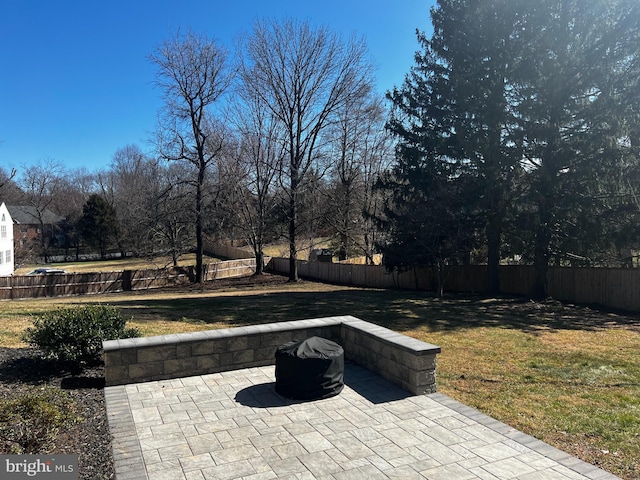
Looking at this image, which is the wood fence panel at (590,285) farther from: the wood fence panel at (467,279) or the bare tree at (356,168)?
Answer: the bare tree at (356,168)

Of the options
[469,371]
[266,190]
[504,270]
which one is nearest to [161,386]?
[469,371]

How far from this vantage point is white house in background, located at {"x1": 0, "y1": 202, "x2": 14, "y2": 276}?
4047 cm

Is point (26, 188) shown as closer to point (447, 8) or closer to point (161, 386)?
point (447, 8)

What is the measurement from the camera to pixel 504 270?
1961 centimetres

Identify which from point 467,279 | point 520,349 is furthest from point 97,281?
point 520,349

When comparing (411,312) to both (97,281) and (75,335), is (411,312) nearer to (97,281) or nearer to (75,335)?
(75,335)

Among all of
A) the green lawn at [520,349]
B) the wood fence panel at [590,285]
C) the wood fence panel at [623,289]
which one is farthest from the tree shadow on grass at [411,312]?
the wood fence panel at [590,285]

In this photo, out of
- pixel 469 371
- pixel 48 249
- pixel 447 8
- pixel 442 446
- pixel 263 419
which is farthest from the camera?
pixel 48 249

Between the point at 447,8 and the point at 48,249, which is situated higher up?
the point at 447,8

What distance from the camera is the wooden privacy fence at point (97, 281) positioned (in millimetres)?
24156

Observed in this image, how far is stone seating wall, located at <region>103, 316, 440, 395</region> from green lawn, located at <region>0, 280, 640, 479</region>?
2.77 feet

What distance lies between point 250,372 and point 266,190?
21.6 meters

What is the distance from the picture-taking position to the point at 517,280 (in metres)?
19.1

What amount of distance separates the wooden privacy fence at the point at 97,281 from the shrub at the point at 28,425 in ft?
76.0
